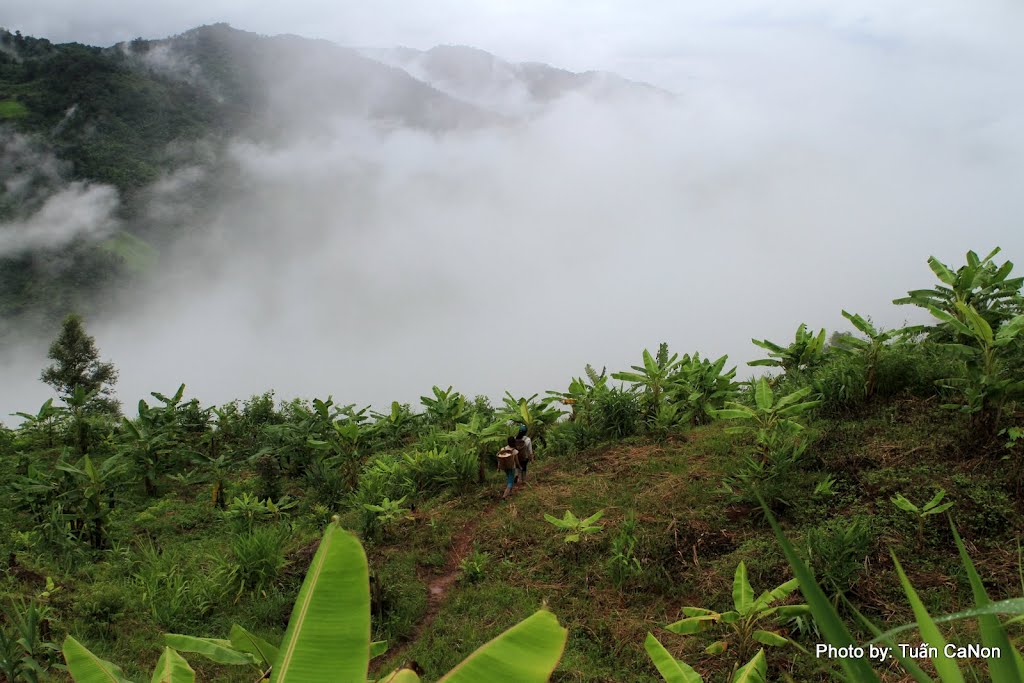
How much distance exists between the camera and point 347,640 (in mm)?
1151

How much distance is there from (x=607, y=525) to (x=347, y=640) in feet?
11.4

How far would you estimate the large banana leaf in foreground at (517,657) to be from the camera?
1.15 metres

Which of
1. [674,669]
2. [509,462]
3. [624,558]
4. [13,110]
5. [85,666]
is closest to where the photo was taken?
[85,666]

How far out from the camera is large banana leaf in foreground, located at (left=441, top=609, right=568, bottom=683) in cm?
115

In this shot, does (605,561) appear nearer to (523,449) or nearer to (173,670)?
(523,449)

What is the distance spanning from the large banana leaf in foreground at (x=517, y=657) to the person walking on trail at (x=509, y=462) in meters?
4.00

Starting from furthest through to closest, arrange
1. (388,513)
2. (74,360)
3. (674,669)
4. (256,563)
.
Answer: (74,360), (388,513), (256,563), (674,669)

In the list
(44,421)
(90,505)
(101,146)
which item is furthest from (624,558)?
(101,146)

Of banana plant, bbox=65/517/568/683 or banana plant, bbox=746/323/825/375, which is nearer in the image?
banana plant, bbox=65/517/568/683

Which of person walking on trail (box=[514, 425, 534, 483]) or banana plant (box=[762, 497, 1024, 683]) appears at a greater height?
banana plant (box=[762, 497, 1024, 683])

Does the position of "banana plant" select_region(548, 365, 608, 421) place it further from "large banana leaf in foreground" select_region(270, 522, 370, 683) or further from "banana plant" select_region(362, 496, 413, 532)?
"large banana leaf in foreground" select_region(270, 522, 370, 683)

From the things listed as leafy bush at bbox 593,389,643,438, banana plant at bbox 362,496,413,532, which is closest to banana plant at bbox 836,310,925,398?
leafy bush at bbox 593,389,643,438

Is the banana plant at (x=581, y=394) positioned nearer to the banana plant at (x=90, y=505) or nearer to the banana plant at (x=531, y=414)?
the banana plant at (x=531, y=414)

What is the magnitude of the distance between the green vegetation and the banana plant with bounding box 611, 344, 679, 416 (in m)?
0.02
